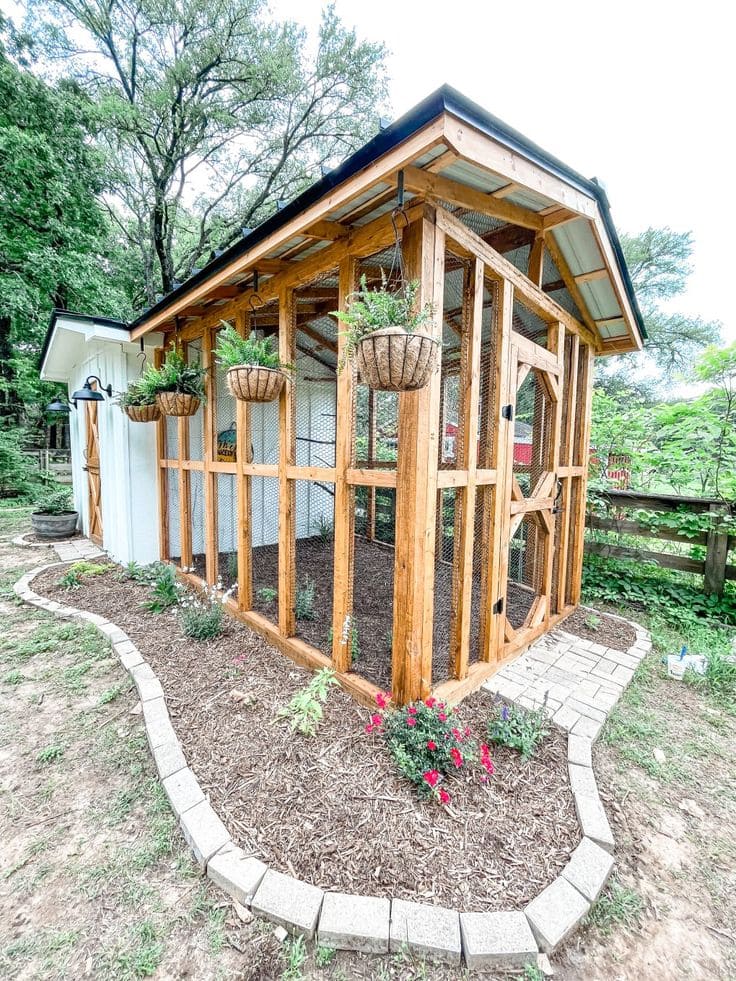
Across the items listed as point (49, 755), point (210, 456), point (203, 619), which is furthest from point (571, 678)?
point (210, 456)

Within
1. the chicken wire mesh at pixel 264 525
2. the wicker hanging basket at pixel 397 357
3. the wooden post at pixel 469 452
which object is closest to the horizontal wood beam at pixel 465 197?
the wooden post at pixel 469 452

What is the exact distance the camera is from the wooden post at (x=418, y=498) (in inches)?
77.6

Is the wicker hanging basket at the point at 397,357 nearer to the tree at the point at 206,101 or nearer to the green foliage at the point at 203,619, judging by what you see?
the green foliage at the point at 203,619

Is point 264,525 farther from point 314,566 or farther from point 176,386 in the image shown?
point 176,386

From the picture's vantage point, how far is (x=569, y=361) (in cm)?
363

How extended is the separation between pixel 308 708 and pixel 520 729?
1.12 meters

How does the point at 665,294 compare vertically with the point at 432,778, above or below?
above

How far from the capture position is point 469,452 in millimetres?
2332

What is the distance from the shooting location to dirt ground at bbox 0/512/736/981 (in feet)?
4.31

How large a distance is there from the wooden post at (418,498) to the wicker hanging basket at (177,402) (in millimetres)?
2301

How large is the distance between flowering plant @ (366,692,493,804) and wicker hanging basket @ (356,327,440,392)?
4.93 ft

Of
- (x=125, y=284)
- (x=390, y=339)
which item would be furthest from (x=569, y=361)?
(x=125, y=284)

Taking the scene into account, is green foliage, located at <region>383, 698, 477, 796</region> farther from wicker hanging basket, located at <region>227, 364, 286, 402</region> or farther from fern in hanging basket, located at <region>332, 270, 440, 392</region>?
wicker hanging basket, located at <region>227, 364, 286, 402</region>

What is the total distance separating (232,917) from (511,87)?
14.7 m
